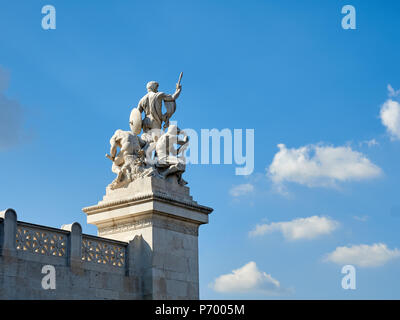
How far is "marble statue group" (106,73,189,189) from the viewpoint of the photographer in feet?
73.3

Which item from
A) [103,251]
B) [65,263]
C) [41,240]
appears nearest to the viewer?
[41,240]

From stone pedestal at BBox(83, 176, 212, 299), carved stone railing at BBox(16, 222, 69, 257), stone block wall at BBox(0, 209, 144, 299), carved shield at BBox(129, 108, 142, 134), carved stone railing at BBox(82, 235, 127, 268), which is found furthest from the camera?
carved shield at BBox(129, 108, 142, 134)

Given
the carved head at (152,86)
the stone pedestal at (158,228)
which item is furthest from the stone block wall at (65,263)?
the carved head at (152,86)

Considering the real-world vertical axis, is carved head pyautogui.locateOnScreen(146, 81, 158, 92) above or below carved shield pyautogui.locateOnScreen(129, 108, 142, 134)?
above

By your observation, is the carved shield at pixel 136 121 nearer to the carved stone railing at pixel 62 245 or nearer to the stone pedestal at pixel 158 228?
the stone pedestal at pixel 158 228

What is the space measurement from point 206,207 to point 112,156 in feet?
9.85

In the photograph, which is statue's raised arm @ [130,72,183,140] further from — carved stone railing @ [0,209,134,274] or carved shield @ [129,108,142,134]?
carved stone railing @ [0,209,134,274]

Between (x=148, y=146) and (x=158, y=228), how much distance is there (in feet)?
8.24

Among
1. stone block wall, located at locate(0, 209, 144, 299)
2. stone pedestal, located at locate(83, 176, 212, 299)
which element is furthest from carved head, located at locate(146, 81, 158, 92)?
stone block wall, located at locate(0, 209, 144, 299)

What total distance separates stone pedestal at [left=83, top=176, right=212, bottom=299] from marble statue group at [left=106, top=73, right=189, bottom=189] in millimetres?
280

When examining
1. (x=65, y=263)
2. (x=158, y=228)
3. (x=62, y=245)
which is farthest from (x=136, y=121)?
(x=65, y=263)

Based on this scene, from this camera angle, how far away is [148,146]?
22.9m

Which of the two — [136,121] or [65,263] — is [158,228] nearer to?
[65,263]
